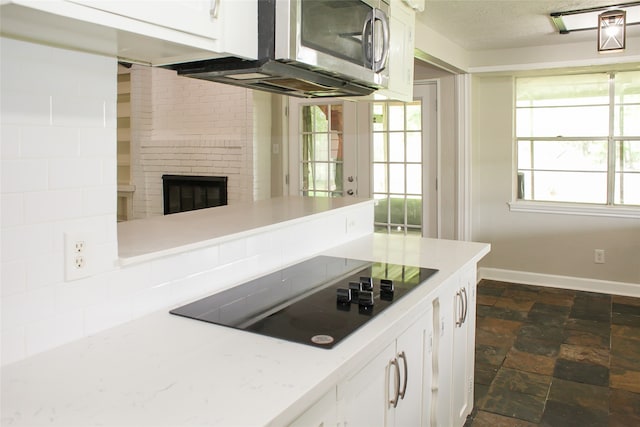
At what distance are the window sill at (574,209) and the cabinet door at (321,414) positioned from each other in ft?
14.9

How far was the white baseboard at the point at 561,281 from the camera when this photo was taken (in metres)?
5.05

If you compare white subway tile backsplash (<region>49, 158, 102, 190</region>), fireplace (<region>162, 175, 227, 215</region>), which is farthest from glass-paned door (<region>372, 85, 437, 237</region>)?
white subway tile backsplash (<region>49, 158, 102, 190</region>)

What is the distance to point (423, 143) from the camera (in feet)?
17.3

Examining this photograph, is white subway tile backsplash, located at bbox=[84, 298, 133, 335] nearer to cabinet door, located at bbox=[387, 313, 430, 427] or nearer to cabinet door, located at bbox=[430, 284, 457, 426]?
cabinet door, located at bbox=[387, 313, 430, 427]

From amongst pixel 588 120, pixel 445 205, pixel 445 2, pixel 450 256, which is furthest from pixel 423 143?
pixel 450 256

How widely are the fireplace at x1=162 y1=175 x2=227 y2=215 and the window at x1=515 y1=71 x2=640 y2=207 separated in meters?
3.00

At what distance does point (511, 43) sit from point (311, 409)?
443 cm

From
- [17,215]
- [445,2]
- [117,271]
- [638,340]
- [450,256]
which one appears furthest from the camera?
[638,340]

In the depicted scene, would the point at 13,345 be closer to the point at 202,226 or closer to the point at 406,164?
the point at 202,226

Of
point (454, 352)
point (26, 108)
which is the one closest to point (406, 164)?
point (454, 352)

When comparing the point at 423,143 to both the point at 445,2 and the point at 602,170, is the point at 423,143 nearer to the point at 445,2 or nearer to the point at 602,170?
the point at 602,170

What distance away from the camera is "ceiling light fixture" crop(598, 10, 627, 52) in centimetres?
307

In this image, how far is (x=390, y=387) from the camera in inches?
64.2

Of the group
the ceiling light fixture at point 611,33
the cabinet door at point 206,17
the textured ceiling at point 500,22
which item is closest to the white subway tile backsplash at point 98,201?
the cabinet door at point 206,17
